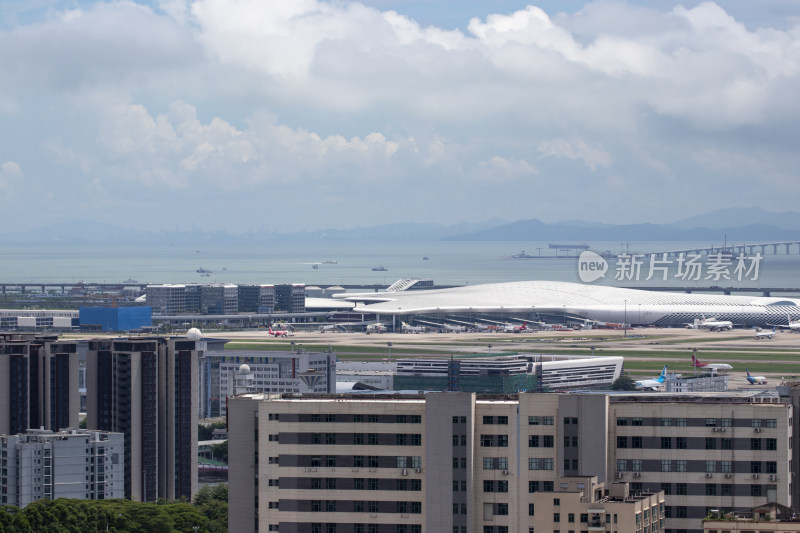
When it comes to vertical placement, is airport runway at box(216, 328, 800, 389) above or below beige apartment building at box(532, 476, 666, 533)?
below

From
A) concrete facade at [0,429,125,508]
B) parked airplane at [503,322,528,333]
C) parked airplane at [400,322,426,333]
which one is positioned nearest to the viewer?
concrete facade at [0,429,125,508]

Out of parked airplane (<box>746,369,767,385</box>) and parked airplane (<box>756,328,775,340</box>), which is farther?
parked airplane (<box>756,328,775,340</box>)

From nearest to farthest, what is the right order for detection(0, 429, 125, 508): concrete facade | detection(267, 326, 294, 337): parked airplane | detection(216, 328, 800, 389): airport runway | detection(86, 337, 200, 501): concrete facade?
detection(0, 429, 125, 508): concrete facade
detection(86, 337, 200, 501): concrete facade
detection(216, 328, 800, 389): airport runway
detection(267, 326, 294, 337): parked airplane

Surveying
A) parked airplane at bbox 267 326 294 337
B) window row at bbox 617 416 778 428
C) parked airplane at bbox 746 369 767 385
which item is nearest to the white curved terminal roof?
parked airplane at bbox 267 326 294 337

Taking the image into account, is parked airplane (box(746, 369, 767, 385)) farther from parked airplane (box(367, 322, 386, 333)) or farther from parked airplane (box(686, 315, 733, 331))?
parked airplane (box(367, 322, 386, 333))

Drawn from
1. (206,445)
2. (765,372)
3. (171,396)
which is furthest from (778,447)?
(765,372)

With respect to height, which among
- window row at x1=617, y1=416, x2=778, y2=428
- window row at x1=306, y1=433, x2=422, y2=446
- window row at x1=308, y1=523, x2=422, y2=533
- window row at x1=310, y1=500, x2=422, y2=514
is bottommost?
window row at x1=308, y1=523, x2=422, y2=533

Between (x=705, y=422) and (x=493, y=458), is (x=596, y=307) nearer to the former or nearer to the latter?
(x=705, y=422)

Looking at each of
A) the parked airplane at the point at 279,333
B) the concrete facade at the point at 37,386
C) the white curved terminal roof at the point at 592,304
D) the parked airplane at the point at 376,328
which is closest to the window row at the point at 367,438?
the concrete facade at the point at 37,386
